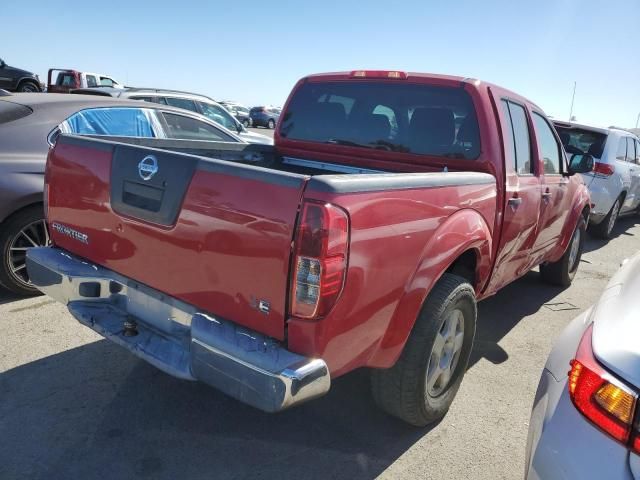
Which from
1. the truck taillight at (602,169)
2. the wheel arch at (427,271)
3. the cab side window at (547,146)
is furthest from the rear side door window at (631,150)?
the wheel arch at (427,271)

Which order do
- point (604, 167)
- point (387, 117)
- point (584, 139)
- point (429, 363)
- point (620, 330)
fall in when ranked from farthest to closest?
point (584, 139) → point (604, 167) → point (387, 117) → point (429, 363) → point (620, 330)

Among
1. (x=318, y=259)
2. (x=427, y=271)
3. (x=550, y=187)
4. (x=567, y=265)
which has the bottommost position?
(x=567, y=265)

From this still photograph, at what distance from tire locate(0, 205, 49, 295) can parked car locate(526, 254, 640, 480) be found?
396cm

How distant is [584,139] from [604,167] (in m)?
0.62

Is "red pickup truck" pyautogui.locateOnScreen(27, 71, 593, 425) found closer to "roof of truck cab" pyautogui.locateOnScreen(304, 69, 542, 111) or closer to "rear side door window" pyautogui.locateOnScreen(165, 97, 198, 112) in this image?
"roof of truck cab" pyautogui.locateOnScreen(304, 69, 542, 111)

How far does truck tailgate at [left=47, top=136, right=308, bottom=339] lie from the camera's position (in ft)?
6.58

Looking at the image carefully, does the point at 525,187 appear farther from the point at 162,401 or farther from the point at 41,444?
the point at 41,444

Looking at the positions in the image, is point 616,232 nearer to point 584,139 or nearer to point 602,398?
point 584,139

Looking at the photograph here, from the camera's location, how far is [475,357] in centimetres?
388

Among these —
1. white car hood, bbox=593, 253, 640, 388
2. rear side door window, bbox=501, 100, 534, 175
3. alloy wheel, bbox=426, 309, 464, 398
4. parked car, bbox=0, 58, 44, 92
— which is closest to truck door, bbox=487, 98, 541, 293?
rear side door window, bbox=501, 100, 534, 175

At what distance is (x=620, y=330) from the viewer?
1.63 metres

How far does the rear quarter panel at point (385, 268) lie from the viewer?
199 cm

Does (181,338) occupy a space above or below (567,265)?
above

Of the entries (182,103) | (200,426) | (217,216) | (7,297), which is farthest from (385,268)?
(182,103)
